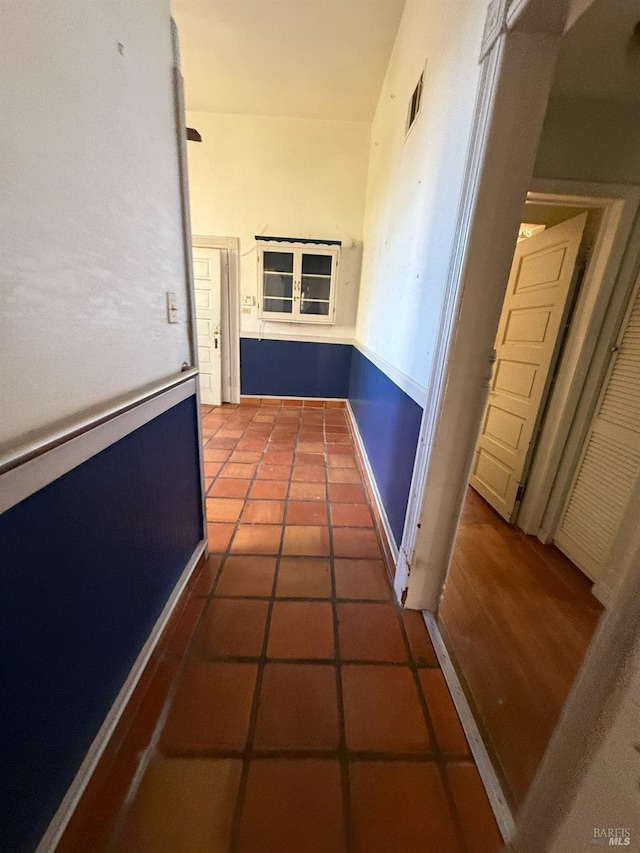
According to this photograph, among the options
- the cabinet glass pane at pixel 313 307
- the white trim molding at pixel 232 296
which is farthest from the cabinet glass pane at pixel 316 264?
the white trim molding at pixel 232 296

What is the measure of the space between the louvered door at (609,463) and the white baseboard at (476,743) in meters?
1.03

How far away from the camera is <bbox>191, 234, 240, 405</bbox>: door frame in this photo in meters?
4.10

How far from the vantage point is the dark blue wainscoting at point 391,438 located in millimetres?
1594

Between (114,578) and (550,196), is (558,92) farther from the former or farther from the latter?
(114,578)

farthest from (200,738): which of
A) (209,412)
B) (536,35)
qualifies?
(209,412)

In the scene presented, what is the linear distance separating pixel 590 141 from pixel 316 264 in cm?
301

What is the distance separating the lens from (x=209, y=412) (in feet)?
13.6

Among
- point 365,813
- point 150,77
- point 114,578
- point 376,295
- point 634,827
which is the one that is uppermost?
point 150,77

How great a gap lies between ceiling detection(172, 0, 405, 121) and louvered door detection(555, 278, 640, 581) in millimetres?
2875

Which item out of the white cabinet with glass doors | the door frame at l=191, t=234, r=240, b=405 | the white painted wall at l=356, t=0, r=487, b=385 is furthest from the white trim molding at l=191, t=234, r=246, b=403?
the white painted wall at l=356, t=0, r=487, b=385

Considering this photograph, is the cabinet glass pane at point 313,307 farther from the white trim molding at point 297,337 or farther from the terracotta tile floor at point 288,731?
the terracotta tile floor at point 288,731

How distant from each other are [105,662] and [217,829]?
514mm

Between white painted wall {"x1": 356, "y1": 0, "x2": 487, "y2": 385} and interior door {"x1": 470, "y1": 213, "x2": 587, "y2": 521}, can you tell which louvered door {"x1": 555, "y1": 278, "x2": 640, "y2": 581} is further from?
white painted wall {"x1": 356, "y1": 0, "x2": 487, "y2": 385}

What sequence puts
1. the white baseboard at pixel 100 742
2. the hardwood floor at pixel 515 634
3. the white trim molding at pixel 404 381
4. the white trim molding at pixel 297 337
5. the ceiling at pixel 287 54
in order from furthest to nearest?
1. the white trim molding at pixel 297 337
2. the ceiling at pixel 287 54
3. the white trim molding at pixel 404 381
4. the hardwood floor at pixel 515 634
5. the white baseboard at pixel 100 742
